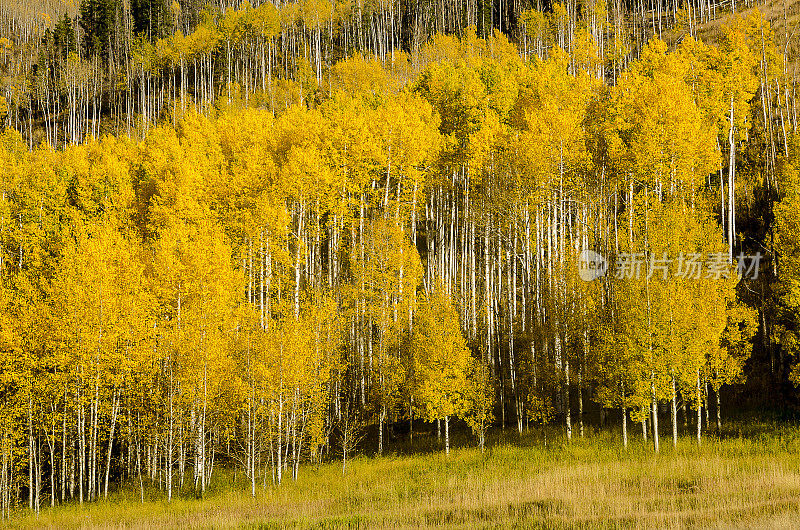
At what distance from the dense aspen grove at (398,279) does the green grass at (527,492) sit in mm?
1321

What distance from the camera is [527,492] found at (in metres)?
18.1

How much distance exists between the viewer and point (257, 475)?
1045 inches

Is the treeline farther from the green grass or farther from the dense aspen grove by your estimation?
the green grass

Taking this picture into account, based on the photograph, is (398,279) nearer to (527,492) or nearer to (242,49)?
(527,492)

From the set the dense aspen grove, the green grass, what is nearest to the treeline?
the dense aspen grove

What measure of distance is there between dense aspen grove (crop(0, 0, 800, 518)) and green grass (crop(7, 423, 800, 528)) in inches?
52.0

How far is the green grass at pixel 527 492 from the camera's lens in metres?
14.7

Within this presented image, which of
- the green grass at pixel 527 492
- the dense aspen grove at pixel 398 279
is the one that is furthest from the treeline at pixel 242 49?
the green grass at pixel 527 492

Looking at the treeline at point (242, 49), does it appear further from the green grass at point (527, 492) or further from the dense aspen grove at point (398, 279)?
the green grass at point (527, 492)

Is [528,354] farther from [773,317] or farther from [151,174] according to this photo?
[151,174]

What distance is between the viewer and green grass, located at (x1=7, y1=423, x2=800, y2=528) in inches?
578

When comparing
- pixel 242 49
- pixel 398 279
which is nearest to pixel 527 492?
pixel 398 279

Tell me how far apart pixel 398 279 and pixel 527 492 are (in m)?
13.3

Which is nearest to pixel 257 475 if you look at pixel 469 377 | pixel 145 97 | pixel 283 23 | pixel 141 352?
pixel 141 352
